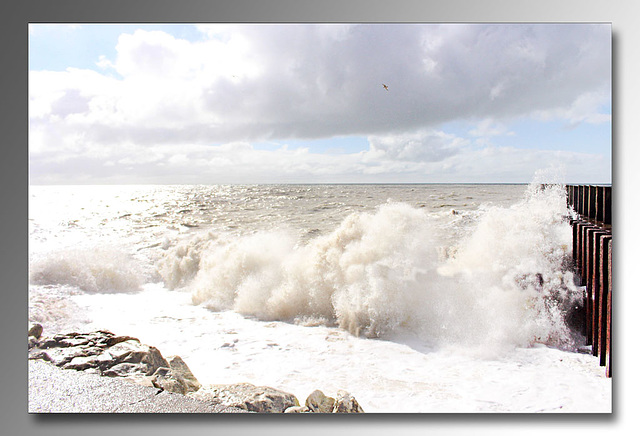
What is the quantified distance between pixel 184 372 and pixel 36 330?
3.39ft

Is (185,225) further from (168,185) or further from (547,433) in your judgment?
(547,433)

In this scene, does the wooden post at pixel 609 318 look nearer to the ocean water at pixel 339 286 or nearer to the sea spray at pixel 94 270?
the ocean water at pixel 339 286

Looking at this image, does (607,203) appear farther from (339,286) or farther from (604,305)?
(339,286)

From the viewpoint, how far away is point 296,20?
9.28ft

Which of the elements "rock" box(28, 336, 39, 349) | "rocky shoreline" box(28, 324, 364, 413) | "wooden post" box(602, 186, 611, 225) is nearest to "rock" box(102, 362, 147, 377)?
"rocky shoreline" box(28, 324, 364, 413)

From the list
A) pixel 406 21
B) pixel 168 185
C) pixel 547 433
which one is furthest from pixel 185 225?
pixel 547 433

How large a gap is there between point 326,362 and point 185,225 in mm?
1534

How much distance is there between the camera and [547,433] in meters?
2.57

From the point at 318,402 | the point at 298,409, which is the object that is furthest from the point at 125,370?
the point at 318,402

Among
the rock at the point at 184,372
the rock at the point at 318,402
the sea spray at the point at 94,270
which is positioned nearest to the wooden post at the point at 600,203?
→ the rock at the point at 318,402

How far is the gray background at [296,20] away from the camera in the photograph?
2.61 meters

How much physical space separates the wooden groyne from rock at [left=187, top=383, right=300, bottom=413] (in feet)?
6.31

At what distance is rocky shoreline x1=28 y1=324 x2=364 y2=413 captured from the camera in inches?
102
